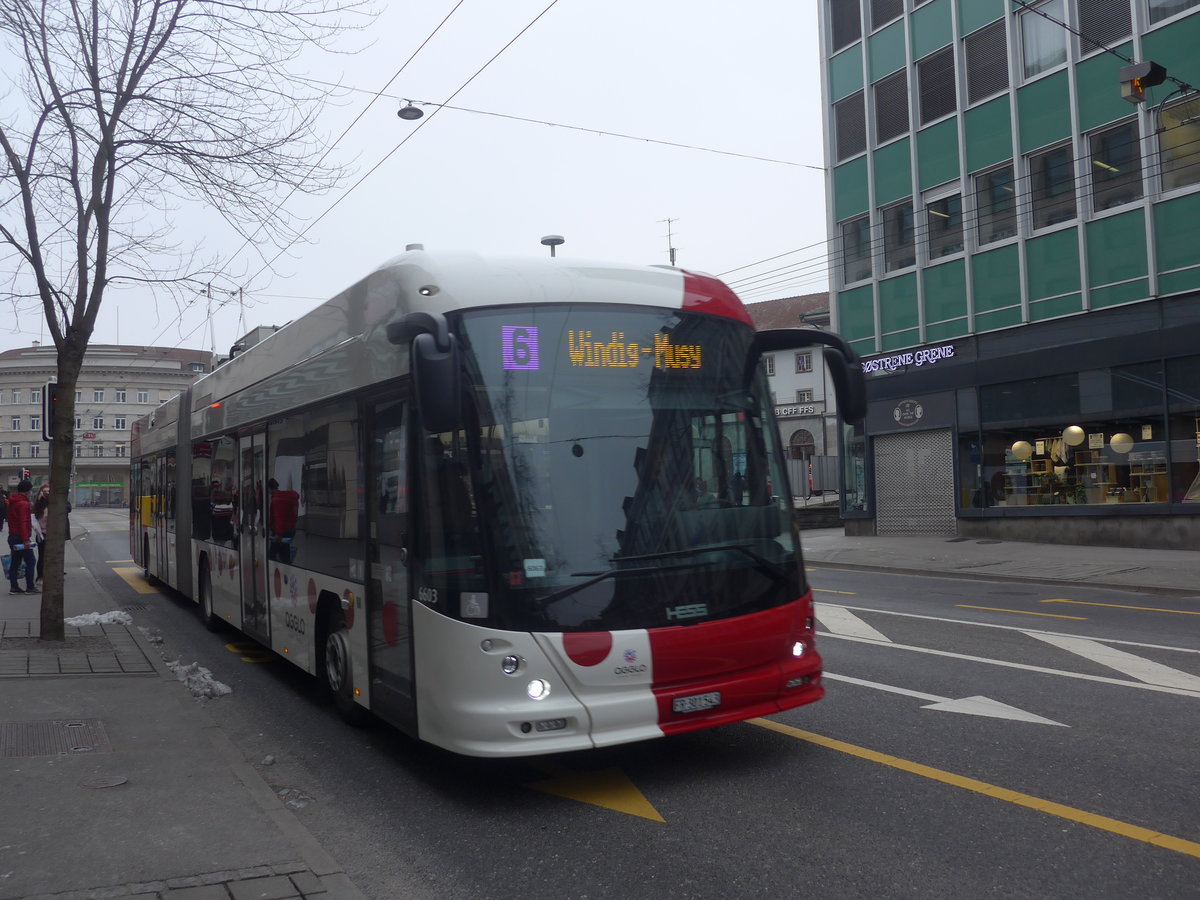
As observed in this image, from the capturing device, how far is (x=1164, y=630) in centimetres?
1104

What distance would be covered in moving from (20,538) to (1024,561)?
1693 cm

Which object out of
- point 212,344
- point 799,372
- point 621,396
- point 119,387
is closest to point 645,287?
point 621,396

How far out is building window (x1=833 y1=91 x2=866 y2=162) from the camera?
94.1 ft

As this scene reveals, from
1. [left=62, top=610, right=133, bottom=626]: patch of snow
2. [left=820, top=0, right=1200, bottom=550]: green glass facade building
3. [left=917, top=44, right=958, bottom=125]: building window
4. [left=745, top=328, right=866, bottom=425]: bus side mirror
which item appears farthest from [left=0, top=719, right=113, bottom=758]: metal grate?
[left=917, top=44, right=958, bottom=125]: building window

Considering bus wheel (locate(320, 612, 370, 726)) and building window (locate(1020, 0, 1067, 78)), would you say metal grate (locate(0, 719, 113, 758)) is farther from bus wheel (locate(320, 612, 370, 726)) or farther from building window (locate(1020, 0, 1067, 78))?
building window (locate(1020, 0, 1067, 78))

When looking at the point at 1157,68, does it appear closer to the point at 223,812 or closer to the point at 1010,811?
the point at 1010,811

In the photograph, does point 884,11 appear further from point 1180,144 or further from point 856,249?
point 1180,144

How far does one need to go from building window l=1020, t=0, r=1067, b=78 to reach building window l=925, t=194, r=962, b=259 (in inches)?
128

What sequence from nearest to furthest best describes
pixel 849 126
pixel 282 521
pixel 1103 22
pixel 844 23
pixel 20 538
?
1. pixel 282 521
2. pixel 20 538
3. pixel 1103 22
4. pixel 849 126
5. pixel 844 23

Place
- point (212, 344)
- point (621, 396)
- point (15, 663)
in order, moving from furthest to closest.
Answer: point (212, 344) < point (15, 663) < point (621, 396)

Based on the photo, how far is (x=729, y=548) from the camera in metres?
5.80

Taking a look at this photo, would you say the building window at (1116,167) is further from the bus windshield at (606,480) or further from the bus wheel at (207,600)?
the bus windshield at (606,480)

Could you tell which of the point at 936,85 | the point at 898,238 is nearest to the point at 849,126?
the point at 936,85

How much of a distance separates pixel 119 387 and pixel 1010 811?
329ft
